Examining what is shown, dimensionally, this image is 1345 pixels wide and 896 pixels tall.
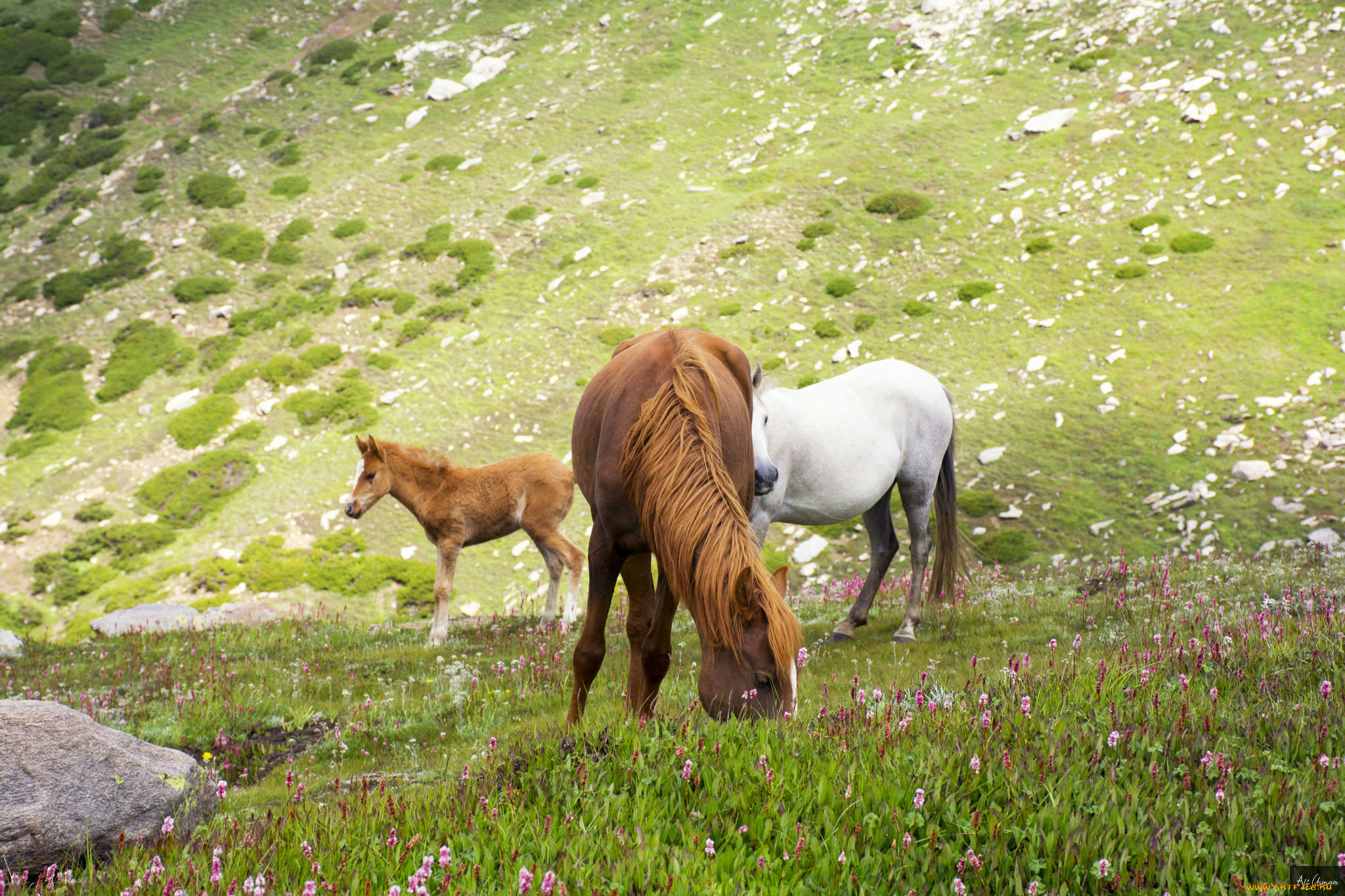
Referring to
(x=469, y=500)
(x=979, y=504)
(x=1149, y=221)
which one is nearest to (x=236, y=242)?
(x=469, y=500)

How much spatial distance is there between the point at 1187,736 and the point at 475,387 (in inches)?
829

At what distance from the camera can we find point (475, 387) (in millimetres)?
23078

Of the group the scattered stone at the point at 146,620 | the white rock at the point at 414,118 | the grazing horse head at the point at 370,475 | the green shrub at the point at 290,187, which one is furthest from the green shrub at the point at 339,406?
the white rock at the point at 414,118

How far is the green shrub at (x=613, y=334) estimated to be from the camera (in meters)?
23.7

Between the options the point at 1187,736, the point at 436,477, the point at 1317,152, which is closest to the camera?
the point at 1187,736

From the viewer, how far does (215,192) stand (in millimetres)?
34281

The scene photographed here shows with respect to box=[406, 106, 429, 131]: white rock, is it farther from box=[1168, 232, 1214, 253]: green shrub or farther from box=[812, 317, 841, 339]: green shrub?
box=[1168, 232, 1214, 253]: green shrub

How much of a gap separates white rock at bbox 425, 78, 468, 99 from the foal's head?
42.2 meters

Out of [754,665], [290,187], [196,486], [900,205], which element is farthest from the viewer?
[290,187]

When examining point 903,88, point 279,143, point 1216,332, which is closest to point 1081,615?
point 1216,332

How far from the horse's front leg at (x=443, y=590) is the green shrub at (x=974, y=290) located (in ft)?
55.3

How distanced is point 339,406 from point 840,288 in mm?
14791

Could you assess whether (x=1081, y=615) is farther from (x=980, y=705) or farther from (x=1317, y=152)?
(x=1317, y=152)

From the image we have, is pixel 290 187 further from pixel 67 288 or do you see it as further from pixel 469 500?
pixel 469 500
